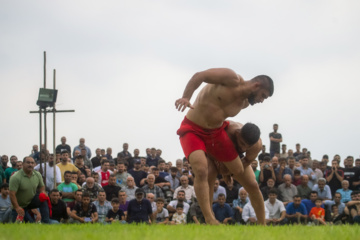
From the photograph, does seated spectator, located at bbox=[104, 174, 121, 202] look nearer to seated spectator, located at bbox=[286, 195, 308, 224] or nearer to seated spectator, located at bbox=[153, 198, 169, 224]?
seated spectator, located at bbox=[153, 198, 169, 224]

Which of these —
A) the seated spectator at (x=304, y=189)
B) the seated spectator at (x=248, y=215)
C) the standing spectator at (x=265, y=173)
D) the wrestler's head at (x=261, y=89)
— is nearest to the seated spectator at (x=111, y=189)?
the seated spectator at (x=248, y=215)

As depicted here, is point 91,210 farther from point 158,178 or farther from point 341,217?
point 341,217

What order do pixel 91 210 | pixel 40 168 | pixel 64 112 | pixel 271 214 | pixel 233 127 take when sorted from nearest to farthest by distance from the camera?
1. pixel 233 127
2. pixel 91 210
3. pixel 271 214
4. pixel 40 168
5. pixel 64 112

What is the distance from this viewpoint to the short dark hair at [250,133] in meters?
7.11

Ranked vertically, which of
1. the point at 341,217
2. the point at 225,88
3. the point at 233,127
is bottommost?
the point at 341,217

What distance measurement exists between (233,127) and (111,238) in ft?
12.7

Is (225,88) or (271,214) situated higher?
(225,88)

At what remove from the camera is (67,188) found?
12.7 meters

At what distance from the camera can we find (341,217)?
12.2 metres

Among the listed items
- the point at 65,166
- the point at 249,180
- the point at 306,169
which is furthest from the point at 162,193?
the point at 249,180

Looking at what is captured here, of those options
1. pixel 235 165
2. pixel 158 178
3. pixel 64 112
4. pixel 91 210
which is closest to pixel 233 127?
pixel 235 165

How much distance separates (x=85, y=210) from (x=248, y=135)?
5753mm

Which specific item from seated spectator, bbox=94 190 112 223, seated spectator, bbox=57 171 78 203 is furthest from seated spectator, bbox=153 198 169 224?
seated spectator, bbox=57 171 78 203

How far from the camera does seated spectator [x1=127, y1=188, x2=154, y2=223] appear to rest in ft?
37.6
